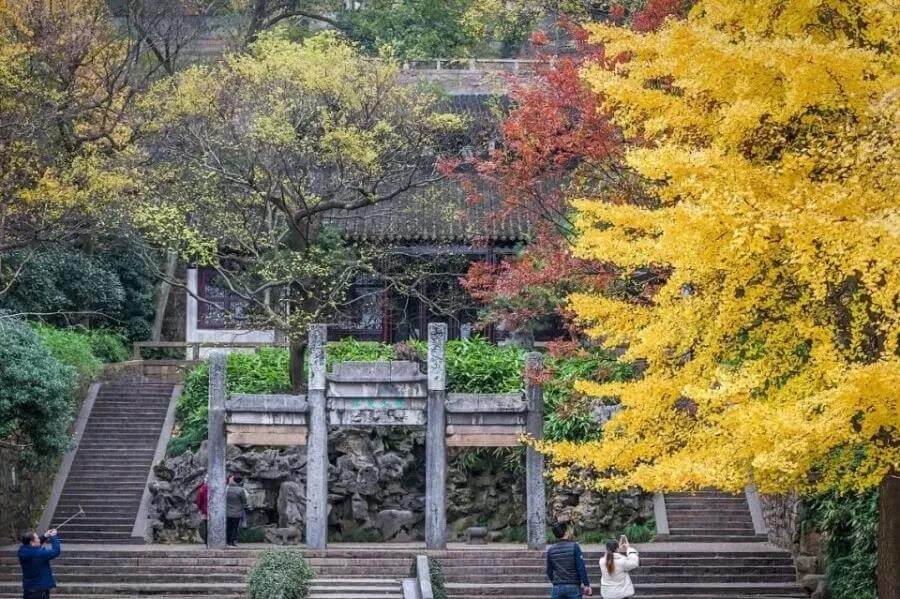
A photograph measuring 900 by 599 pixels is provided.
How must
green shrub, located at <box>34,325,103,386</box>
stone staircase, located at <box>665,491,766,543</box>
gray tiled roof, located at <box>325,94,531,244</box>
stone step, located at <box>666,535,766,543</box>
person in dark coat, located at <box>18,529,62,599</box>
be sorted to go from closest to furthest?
person in dark coat, located at <box>18,529,62,599</box> < stone step, located at <box>666,535,766,543</box> < stone staircase, located at <box>665,491,766,543</box> < green shrub, located at <box>34,325,103,386</box> < gray tiled roof, located at <box>325,94,531,244</box>

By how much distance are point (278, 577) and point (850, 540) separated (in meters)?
8.01

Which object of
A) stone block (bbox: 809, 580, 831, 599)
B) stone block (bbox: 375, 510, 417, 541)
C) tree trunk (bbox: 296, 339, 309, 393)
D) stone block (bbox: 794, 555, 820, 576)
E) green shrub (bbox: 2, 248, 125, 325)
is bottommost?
stone block (bbox: 809, 580, 831, 599)

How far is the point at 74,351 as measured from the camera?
93.9ft

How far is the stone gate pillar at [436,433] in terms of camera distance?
74.9 ft

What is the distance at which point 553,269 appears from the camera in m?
19.0

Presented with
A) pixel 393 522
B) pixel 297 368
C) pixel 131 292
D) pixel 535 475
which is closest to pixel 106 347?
pixel 131 292

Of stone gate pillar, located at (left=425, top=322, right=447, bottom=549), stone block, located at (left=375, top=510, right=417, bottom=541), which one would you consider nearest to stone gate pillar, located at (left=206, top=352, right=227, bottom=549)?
stone gate pillar, located at (left=425, top=322, right=447, bottom=549)

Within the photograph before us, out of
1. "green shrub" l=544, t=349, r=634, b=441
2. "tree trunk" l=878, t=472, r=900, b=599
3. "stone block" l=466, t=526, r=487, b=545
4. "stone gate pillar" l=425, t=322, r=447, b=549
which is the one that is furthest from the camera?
"green shrub" l=544, t=349, r=634, b=441

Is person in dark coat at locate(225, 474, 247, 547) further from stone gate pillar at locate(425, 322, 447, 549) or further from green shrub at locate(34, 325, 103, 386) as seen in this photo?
green shrub at locate(34, 325, 103, 386)

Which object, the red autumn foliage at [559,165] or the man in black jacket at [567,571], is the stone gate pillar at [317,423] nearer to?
the red autumn foliage at [559,165]

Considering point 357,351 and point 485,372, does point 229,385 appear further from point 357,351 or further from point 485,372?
point 485,372

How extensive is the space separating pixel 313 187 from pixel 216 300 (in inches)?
279

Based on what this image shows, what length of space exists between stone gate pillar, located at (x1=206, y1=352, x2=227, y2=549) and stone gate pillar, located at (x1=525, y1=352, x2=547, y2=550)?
5060mm

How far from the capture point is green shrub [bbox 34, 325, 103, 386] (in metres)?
27.9
